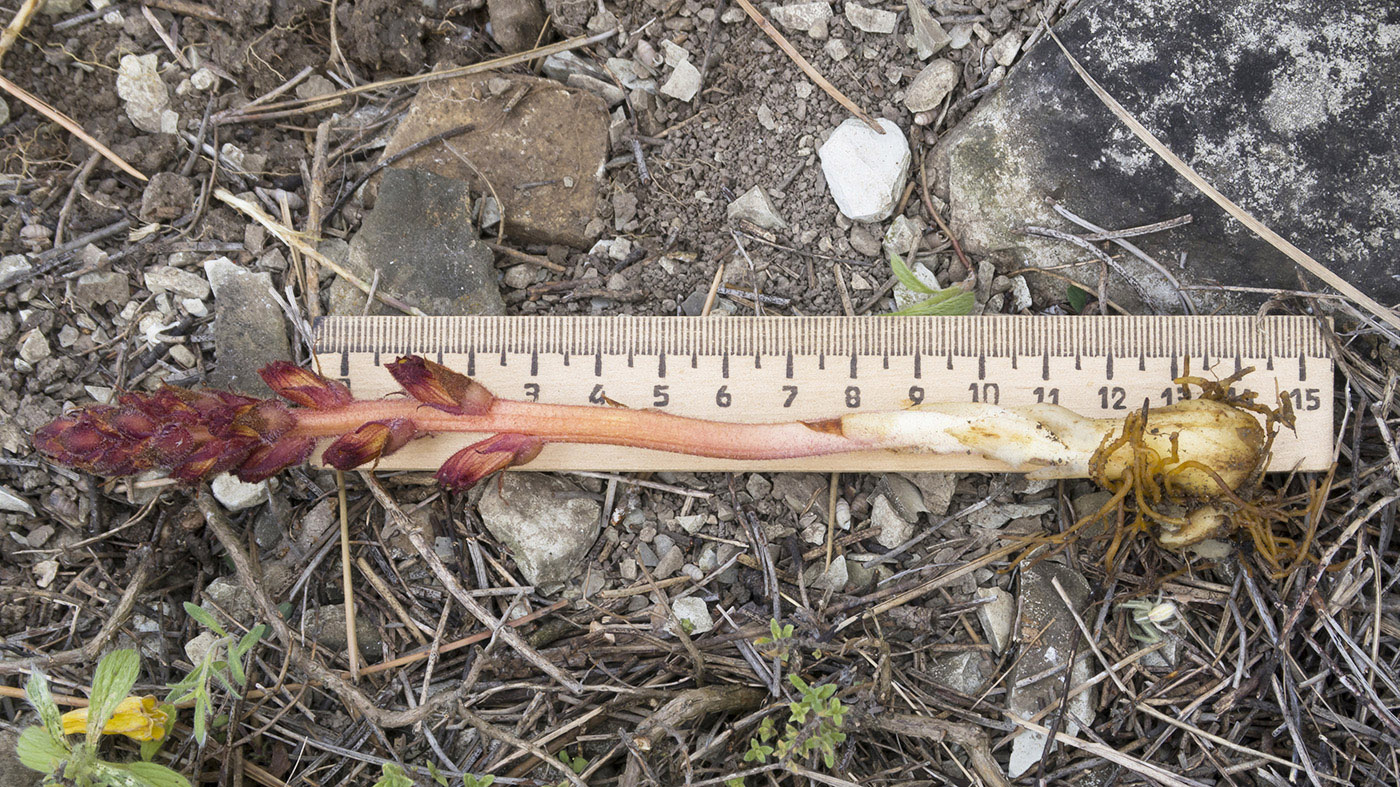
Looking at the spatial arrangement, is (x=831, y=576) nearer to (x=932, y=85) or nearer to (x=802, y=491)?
(x=802, y=491)

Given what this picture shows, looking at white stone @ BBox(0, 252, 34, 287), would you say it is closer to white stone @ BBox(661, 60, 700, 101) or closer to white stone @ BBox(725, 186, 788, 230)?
white stone @ BBox(661, 60, 700, 101)

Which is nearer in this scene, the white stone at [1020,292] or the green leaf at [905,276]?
the green leaf at [905,276]

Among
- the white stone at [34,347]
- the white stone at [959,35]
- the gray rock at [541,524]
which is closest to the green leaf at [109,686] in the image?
the gray rock at [541,524]

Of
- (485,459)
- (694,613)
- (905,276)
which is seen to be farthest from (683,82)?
(694,613)

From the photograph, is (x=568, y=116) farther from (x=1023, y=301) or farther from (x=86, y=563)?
(x=86, y=563)

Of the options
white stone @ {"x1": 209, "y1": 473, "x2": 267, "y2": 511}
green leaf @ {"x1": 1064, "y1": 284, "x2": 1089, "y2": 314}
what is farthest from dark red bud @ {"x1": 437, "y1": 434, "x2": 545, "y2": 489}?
green leaf @ {"x1": 1064, "y1": 284, "x2": 1089, "y2": 314}

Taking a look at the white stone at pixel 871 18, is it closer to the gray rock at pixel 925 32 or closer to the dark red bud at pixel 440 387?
the gray rock at pixel 925 32
